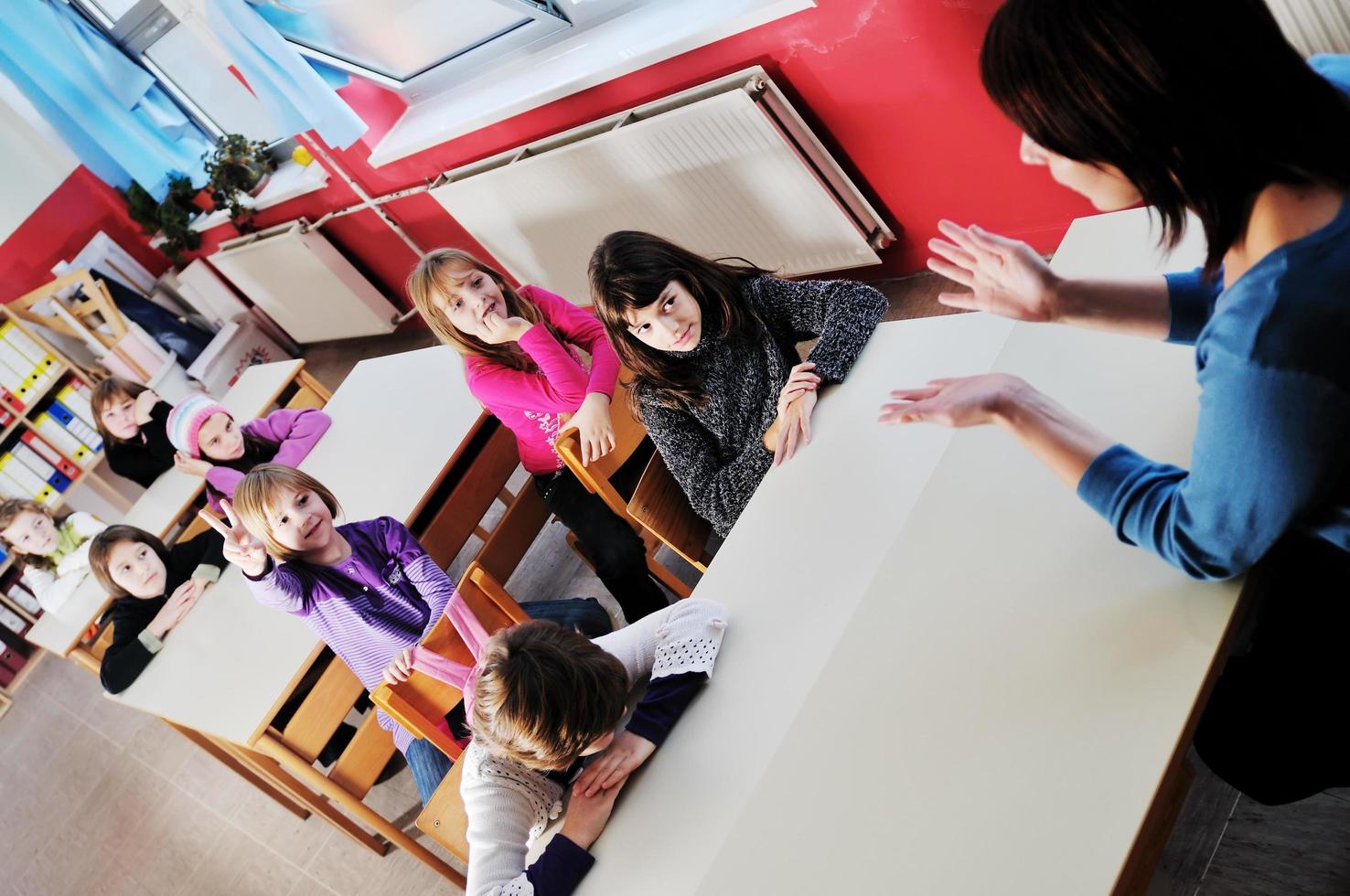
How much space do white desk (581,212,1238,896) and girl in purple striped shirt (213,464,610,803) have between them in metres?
1.05

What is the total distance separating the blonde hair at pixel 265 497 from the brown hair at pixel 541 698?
108 cm

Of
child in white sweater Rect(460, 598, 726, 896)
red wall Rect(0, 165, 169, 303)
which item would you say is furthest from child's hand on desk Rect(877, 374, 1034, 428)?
red wall Rect(0, 165, 169, 303)

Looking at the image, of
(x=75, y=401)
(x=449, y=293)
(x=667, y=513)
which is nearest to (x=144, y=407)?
(x=75, y=401)

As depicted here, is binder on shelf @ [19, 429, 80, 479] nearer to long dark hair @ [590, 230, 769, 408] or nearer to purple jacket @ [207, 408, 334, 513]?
purple jacket @ [207, 408, 334, 513]

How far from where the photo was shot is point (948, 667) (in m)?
1.05

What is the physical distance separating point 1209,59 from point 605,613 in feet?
6.58

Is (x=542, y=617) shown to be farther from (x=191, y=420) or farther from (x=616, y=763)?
(x=191, y=420)

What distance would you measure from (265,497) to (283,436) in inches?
40.7

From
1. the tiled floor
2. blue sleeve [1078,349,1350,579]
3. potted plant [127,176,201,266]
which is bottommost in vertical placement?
the tiled floor

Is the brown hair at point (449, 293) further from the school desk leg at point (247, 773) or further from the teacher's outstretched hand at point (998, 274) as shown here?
the school desk leg at point (247, 773)

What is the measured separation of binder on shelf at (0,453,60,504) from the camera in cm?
448

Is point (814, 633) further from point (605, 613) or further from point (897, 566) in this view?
point (605, 613)

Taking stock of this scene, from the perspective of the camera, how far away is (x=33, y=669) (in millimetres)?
4742

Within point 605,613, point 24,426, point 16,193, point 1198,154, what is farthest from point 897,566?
point 16,193
